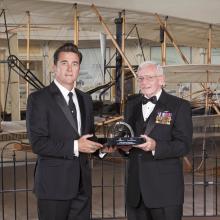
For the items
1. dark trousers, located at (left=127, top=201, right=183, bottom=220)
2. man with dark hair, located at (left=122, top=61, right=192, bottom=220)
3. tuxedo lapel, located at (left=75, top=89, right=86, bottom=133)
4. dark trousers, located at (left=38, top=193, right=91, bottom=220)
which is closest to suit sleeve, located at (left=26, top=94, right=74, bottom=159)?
tuxedo lapel, located at (left=75, top=89, right=86, bottom=133)

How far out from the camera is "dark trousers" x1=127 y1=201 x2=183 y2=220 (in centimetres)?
256

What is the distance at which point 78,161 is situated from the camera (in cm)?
243

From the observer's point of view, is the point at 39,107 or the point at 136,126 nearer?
the point at 39,107

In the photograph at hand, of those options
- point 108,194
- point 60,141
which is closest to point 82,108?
point 60,141

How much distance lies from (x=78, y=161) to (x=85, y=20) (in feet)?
24.7

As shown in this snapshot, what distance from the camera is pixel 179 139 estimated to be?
98.6 inches

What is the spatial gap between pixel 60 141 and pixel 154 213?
26.3 inches

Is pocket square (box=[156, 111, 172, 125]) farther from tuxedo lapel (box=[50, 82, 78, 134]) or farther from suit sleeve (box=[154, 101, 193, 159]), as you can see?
tuxedo lapel (box=[50, 82, 78, 134])

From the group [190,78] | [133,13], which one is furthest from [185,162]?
[133,13]

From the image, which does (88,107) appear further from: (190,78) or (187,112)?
(190,78)

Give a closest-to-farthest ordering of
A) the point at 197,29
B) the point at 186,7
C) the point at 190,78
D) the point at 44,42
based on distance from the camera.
Result: 1. the point at 190,78
2. the point at 186,7
3. the point at 197,29
4. the point at 44,42

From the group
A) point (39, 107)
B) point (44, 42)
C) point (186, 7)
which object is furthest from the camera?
point (44, 42)

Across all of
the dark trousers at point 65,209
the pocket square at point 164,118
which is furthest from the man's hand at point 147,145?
the dark trousers at point 65,209

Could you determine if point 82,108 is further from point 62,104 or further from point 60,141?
point 60,141
